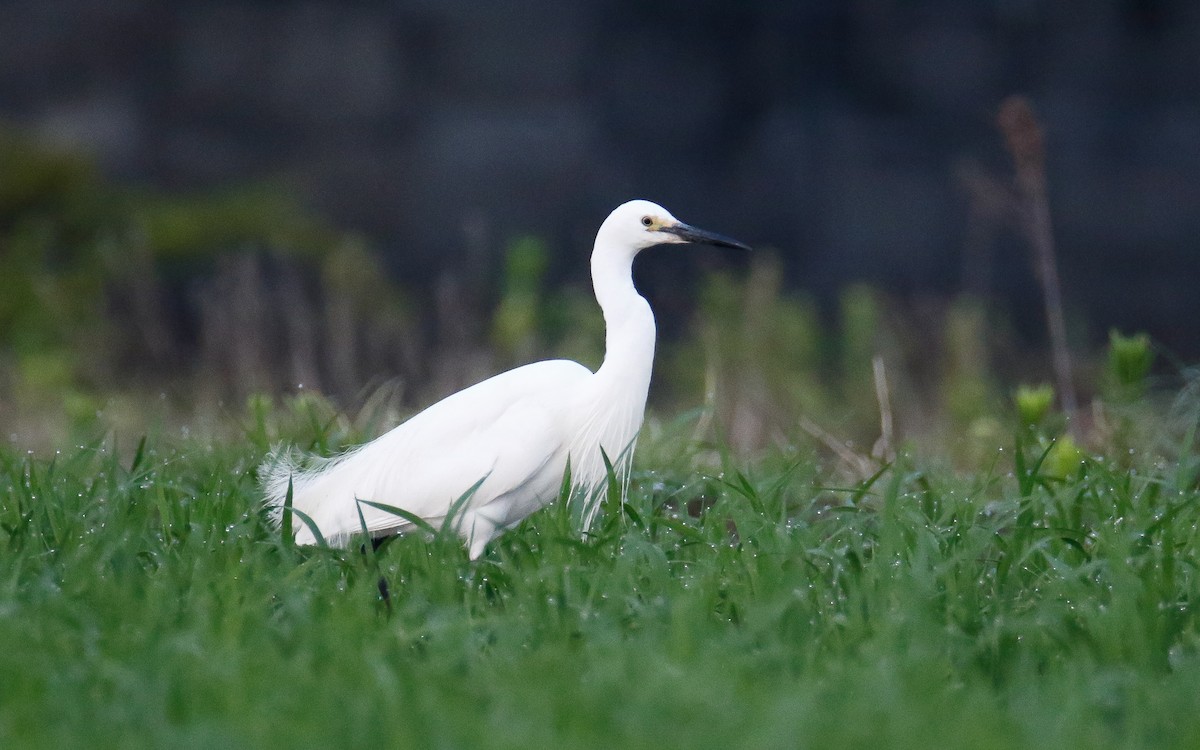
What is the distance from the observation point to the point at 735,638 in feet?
8.84

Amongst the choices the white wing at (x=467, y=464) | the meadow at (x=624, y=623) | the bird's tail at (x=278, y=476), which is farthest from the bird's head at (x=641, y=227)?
the bird's tail at (x=278, y=476)

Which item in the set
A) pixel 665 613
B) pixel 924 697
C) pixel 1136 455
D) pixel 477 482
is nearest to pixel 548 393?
pixel 477 482

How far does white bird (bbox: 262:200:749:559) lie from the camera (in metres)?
3.68

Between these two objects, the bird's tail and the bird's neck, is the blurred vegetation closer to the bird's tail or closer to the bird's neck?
the bird's tail

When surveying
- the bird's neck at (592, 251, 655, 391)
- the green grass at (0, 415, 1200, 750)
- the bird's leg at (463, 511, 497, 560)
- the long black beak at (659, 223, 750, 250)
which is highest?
the long black beak at (659, 223, 750, 250)

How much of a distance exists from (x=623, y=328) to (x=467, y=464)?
0.59 metres

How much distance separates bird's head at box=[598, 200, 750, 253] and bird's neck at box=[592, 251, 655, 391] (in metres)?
0.05

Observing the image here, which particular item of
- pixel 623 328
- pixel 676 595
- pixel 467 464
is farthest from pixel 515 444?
pixel 676 595

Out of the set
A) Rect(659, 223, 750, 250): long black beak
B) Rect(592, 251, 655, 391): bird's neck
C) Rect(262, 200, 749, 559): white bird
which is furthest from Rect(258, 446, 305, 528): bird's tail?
Rect(659, 223, 750, 250): long black beak

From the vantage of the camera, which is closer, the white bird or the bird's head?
the white bird

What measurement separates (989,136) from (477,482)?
19.6 feet

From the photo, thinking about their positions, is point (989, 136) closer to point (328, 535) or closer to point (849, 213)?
point (849, 213)

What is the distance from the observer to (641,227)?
12.8 ft

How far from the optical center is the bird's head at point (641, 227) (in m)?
3.91
